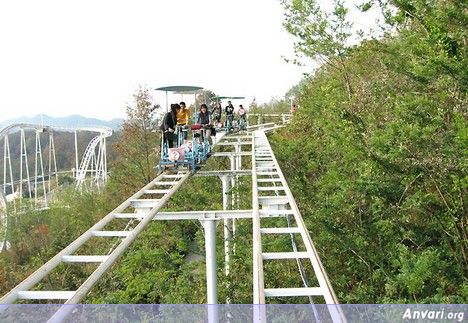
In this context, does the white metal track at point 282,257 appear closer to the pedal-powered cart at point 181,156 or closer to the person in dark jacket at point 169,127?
the pedal-powered cart at point 181,156

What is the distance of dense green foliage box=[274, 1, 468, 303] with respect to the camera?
638cm

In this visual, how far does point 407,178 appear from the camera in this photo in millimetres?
7930

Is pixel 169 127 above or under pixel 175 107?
under

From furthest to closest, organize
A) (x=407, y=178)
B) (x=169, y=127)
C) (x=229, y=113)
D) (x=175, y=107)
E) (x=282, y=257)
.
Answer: (x=229, y=113) < (x=175, y=107) < (x=169, y=127) < (x=407, y=178) < (x=282, y=257)

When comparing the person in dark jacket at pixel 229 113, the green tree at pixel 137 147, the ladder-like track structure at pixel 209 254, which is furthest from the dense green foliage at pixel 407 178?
the green tree at pixel 137 147

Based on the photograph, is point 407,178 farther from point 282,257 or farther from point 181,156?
point 282,257

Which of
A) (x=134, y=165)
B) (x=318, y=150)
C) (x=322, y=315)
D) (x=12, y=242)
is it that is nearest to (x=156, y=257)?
(x=318, y=150)

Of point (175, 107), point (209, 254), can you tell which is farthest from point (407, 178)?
point (175, 107)

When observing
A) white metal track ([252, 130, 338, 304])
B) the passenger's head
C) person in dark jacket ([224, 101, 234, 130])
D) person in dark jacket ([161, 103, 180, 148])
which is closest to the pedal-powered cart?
person in dark jacket ([161, 103, 180, 148])

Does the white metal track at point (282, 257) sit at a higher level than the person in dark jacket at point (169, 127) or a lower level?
lower

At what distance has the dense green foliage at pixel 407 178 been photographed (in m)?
6.38

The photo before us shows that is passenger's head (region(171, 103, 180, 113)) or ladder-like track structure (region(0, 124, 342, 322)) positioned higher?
passenger's head (region(171, 103, 180, 113))

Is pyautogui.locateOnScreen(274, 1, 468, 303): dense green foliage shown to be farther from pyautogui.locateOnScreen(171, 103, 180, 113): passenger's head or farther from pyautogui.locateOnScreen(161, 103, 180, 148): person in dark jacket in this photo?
pyautogui.locateOnScreen(171, 103, 180, 113): passenger's head

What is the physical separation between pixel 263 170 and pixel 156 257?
4672 mm
